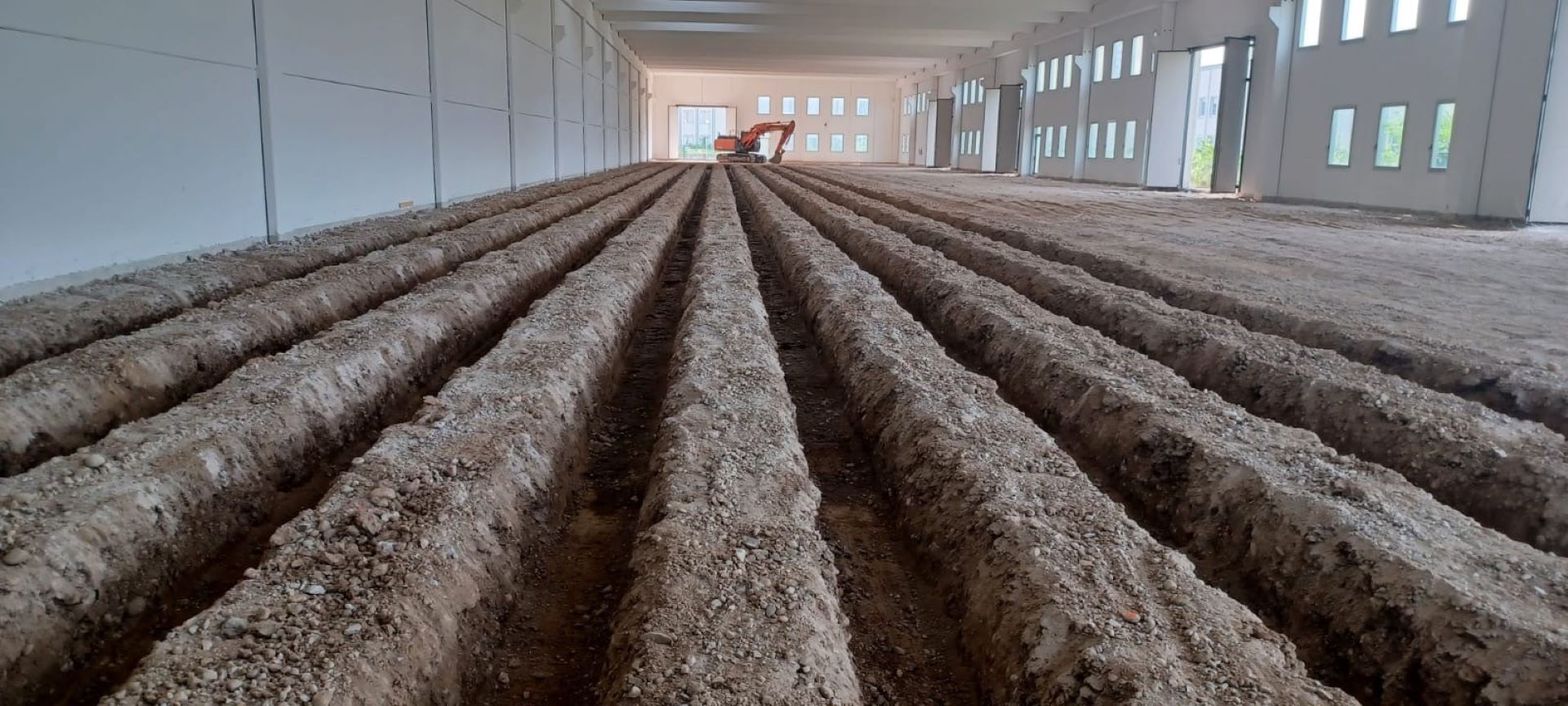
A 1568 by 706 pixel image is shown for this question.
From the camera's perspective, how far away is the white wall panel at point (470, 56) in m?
13.0

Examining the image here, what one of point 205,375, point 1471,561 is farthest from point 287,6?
point 1471,561

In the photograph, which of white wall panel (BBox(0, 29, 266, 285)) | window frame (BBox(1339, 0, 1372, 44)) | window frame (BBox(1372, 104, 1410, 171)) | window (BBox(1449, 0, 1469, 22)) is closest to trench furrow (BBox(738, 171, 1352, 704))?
white wall panel (BBox(0, 29, 266, 285))

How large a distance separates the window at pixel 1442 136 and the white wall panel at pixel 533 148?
14.7 meters

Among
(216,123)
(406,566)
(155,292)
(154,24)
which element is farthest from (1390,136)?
(406,566)

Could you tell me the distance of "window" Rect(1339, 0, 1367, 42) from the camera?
1606 cm

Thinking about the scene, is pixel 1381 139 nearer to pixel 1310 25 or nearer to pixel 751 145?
pixel 1310 25

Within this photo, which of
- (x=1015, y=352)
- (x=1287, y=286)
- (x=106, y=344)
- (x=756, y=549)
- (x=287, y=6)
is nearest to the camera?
(x=756, y=549)

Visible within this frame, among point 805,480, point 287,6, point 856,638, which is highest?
point 287,6

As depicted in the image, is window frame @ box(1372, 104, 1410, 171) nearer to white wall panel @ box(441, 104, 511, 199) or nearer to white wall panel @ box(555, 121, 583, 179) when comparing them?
white wall panel @ box(441, 104, 511, 199)

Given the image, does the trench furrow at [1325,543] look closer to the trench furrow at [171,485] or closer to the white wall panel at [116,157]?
the trench furrow at [171,485]

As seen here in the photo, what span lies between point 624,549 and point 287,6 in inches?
294

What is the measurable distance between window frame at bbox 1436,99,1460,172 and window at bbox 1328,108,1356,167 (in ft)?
5.94

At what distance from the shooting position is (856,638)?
110 inches

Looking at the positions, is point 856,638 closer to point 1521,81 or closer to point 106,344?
point 106,344
